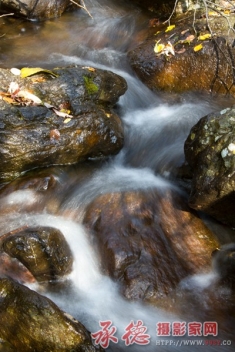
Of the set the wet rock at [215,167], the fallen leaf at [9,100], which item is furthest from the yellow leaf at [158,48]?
the fallen leaf at [9,100]

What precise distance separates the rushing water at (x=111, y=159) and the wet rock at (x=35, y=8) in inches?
7.9

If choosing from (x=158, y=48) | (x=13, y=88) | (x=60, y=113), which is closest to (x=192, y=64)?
(x=158, y=48)

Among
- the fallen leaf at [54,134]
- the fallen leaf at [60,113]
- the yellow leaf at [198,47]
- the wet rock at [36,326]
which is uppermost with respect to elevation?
the yellow leaf at [198,47]

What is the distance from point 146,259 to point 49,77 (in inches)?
117

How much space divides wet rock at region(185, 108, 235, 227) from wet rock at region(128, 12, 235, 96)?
91.7 inches

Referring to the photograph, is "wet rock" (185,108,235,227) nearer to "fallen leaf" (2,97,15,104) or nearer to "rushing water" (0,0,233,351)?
"rushing water" (0,0,233,351)

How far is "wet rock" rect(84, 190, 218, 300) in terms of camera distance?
13.9 ft

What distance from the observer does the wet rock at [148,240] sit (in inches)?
166

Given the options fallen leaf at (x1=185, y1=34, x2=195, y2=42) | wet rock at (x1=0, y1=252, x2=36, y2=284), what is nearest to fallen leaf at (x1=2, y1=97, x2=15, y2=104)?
wet rock at (x1=0, y1=252, x2=36, y2=284)

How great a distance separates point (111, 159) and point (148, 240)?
68.8 inches

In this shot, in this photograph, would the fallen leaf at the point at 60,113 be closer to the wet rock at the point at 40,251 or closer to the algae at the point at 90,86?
the algae at the point at 90,86

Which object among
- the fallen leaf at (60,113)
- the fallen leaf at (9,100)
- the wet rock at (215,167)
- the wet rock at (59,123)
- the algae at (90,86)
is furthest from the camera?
the algae at (90,86)

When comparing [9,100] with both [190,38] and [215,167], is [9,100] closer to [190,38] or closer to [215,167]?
[215,167]

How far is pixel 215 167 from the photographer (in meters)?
4.70
